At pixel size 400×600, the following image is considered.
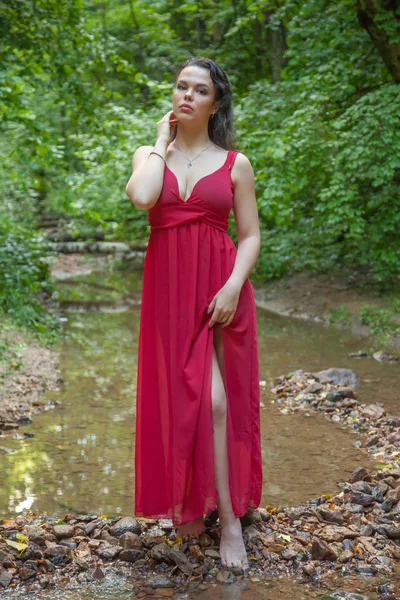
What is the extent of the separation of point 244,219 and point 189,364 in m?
0.67

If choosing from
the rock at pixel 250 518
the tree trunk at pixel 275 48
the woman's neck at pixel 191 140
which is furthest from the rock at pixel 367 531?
the tree trunk at pixel 275 48

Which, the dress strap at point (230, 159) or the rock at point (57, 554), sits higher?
the dress strap at point (230, 159)

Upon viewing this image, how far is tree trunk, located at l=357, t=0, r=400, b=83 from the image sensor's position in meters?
8.55

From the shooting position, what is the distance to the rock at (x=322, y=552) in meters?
3.01

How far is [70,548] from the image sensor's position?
305 centimetres

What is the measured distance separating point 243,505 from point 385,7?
24.1 ft

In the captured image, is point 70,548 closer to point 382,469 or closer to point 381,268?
point 382,469

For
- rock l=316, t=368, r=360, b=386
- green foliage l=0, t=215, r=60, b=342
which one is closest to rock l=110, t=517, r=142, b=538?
rock l=316, t=368, r=360, b=386

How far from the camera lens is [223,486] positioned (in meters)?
3.00

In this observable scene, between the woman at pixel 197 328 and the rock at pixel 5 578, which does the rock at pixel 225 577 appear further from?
the rock at pixel 5 578

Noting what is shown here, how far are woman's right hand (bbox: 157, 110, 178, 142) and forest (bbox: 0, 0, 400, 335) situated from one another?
4056 mm

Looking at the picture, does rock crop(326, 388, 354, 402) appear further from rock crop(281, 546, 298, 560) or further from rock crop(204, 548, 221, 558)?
rock crop(204, 548, 221, 558)

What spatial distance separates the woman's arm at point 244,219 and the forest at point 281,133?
4.33 m

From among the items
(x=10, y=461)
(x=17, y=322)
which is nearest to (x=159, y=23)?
(x=17, y=322)
